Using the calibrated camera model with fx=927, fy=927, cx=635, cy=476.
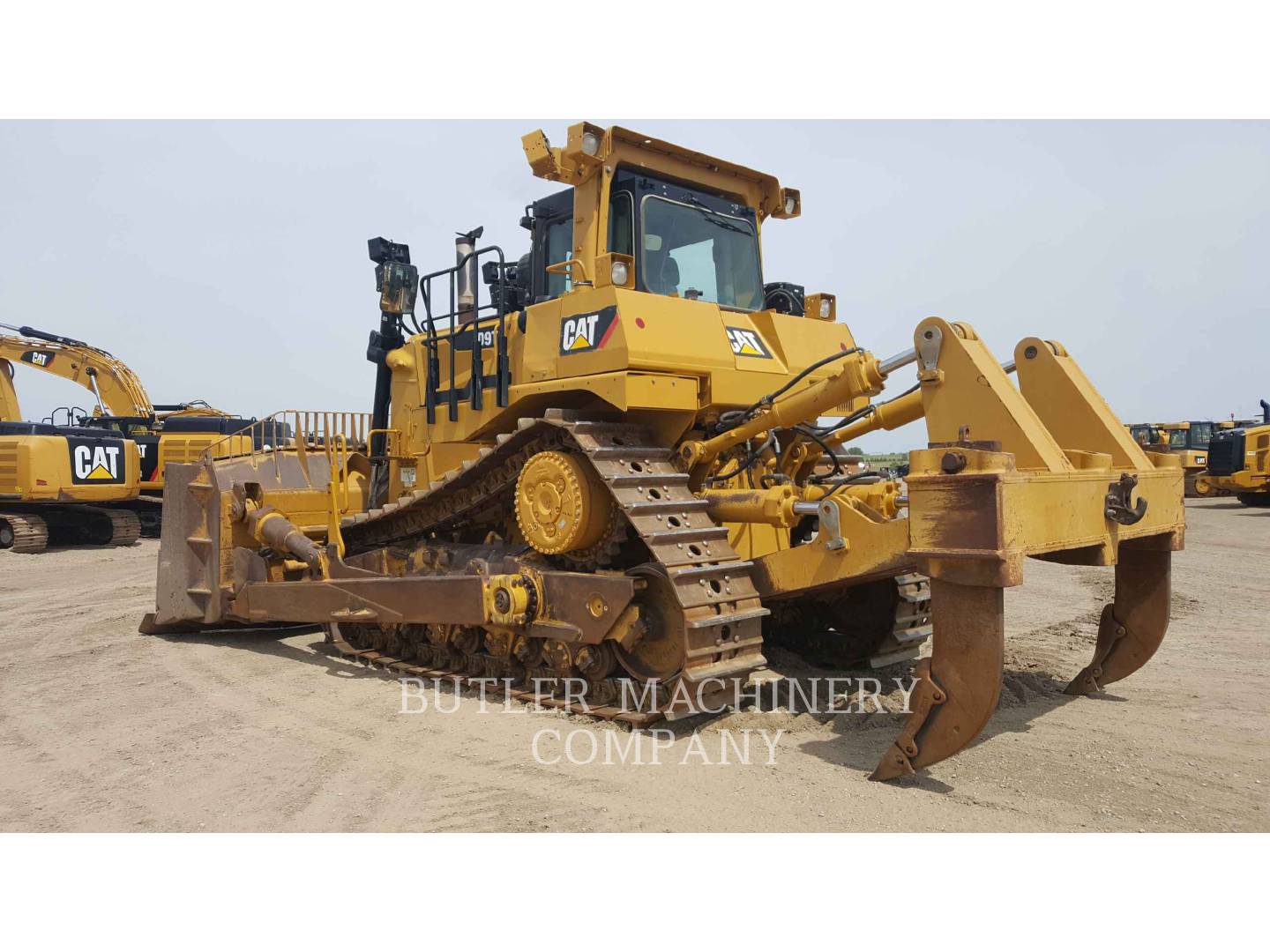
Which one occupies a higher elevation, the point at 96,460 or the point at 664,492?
the point at 96,460

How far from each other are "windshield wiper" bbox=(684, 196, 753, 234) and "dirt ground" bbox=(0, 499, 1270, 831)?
11.8 ft

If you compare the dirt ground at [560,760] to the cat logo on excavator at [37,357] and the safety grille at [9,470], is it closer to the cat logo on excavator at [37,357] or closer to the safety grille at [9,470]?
the safety grille at [9,470]

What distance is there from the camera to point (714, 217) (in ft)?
22.5

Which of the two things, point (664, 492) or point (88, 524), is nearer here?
point (664, 492)

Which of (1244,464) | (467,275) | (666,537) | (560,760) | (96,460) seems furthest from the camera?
(1244,464)

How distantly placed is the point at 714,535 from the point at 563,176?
8.82ft

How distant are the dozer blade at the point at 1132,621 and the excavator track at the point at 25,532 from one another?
58.2ft

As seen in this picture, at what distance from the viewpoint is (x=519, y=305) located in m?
6.86

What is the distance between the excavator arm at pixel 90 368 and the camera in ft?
71.5

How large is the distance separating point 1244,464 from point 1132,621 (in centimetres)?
2026

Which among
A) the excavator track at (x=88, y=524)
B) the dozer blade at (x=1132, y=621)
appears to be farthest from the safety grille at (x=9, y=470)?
the dozer blade at (x=1132, y=621)

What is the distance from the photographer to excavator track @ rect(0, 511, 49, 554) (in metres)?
16.9

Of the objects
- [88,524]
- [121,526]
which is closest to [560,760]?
[121,526]

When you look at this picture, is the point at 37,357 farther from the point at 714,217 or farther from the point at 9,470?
A: the point at 714,217
